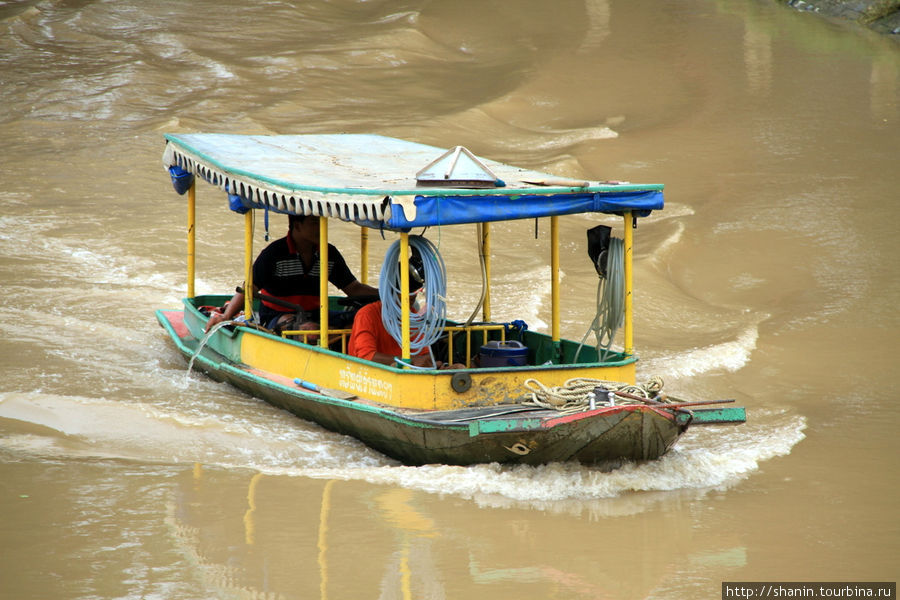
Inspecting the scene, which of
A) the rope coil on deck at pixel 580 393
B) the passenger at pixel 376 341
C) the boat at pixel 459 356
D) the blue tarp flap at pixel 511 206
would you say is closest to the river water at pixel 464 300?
the boat at pixel 459 356

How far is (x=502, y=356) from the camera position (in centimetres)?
681

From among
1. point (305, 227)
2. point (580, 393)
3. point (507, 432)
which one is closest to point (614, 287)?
point (580, 393)

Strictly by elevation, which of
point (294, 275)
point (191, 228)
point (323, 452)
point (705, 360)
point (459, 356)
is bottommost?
point (705, 360)

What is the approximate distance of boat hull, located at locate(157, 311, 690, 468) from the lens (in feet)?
18.9

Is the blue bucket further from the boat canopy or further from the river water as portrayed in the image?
the boat canopy

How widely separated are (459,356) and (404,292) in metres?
1.46

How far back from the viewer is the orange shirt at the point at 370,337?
6715 millimetres

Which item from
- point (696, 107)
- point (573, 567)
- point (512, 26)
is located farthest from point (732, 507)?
point (512, 26)

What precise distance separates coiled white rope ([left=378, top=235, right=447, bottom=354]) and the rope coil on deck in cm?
67

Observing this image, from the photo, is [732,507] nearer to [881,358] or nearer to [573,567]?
[573,567]

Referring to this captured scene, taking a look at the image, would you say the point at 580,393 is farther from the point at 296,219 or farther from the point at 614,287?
the point at 296,219

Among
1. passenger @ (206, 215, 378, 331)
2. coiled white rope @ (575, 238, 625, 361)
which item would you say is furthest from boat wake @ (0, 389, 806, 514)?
coiled white rope @ (575, 238, 625, 361)

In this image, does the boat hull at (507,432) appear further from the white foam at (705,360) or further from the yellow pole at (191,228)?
the white foam at (705,360)

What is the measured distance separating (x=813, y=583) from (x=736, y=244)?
7.87m
